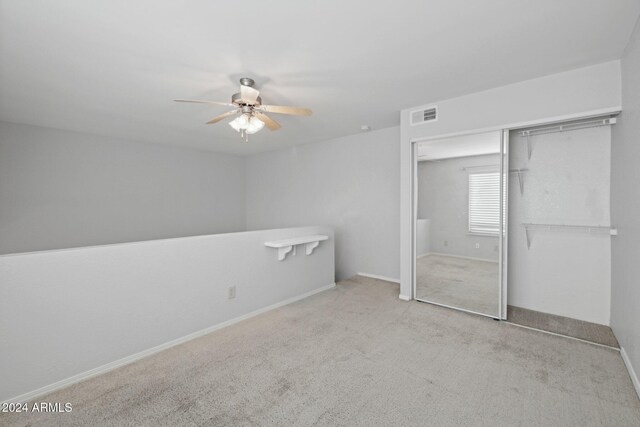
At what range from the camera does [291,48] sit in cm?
217

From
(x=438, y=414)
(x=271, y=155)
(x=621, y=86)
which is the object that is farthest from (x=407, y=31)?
(x=271, y=155)

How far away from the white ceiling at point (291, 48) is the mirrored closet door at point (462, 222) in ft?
2.11

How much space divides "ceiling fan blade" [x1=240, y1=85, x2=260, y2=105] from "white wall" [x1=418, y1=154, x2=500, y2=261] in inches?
83.4

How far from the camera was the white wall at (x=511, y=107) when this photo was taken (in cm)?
241

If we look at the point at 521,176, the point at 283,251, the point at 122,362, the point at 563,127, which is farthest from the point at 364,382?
the point at 563,127

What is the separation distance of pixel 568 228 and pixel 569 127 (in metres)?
1.01

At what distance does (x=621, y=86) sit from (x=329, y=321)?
3.31 meters

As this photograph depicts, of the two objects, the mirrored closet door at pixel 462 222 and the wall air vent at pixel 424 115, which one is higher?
the wall air vent at pixel 424 115

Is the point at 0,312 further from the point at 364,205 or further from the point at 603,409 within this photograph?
the point at 364,205

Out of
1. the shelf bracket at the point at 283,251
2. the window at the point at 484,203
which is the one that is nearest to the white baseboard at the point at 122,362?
the shelf bracket at the point at 283,251

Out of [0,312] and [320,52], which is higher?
[320,52]

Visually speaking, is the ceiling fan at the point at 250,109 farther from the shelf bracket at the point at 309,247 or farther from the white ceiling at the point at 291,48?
the shelf bracket at the point at 309,247

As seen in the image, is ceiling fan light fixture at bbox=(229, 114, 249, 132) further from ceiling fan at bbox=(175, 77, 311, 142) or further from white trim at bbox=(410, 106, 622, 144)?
white trim at bbox=(410, 106, 622, 144)

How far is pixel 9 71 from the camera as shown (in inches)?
97.7
